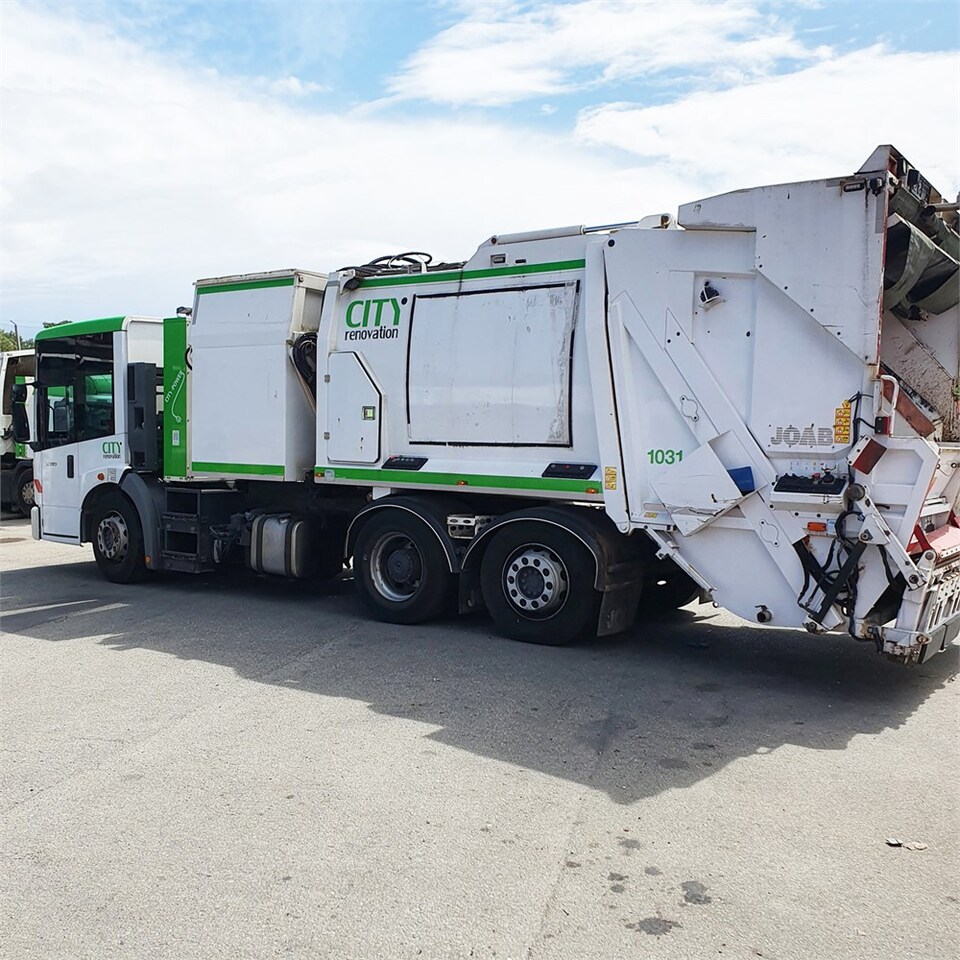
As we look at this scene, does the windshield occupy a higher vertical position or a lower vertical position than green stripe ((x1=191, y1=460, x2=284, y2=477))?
higher

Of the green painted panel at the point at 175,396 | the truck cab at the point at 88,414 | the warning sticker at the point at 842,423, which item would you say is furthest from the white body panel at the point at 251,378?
the warning sticker at the point at 842,423

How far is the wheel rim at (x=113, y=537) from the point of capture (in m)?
10.8

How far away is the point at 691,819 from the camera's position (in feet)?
15.1

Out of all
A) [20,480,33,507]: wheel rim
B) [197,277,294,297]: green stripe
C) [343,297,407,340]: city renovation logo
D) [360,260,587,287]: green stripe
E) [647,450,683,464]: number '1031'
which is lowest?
[20,480,33,507]: wheel rim

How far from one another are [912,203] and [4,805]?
6.30 metres

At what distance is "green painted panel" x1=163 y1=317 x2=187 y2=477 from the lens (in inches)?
401

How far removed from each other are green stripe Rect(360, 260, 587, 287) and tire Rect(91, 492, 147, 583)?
149 inches

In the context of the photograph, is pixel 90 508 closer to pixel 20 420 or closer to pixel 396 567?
pixel 20 420

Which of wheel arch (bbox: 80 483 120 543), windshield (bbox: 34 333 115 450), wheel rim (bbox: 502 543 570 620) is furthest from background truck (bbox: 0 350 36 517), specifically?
wheel rim (bbox: 502 543 570 620)

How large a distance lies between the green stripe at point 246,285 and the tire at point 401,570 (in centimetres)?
240

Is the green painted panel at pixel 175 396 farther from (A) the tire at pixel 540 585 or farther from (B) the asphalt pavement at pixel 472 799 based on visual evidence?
(A) the tire at pixel 540 585

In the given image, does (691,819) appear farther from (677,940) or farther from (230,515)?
(230,515)

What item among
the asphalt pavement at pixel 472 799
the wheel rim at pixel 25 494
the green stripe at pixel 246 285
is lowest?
the asphalt pavement at pixel 472 799

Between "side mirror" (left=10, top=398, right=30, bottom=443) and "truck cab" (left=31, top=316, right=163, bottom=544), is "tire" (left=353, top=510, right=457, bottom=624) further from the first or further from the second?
"side mirror" (left=10, top=398, right=30, bottom=443)
